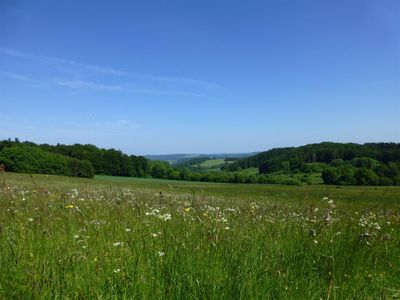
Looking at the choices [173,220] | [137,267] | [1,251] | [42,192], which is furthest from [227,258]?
[42,192]

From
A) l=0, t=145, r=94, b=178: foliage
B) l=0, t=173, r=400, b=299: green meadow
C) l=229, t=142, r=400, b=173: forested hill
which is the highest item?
l=229, t=142, r=400, b=173: forested hill

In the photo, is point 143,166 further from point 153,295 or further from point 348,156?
point 153,295

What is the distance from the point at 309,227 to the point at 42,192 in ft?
15.3

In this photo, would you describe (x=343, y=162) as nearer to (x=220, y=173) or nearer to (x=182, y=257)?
(x=220, y=173)

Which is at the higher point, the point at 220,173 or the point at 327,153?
the point at 327,153

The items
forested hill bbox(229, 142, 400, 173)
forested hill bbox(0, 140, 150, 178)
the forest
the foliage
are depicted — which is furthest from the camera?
forested hill bbox(229, 142, 400, 173)

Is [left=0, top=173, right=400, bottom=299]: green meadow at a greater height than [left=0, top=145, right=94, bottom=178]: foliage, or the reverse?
[left=0, top=145, right=94, bottom=178]: foliage

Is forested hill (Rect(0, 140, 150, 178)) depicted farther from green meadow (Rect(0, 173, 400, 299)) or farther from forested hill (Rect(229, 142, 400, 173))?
green meadow (Rect(0, 173, 400, 299))

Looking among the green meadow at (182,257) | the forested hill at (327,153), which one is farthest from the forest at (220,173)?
the green meadow at (182,257)

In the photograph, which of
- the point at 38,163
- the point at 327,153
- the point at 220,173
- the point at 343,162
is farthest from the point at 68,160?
the point at 327,153

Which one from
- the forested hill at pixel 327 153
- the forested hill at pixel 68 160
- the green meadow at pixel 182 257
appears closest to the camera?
the green meadow at pixel 182 257

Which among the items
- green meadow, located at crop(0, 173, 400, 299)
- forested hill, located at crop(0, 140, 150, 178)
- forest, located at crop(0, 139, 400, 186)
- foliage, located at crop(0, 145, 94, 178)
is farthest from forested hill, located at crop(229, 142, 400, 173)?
green meadow, located at crop(0, 173, 400, 299)

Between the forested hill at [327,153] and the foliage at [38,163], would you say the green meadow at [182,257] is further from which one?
the forested hill at [327,153]

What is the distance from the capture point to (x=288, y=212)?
809 cm
